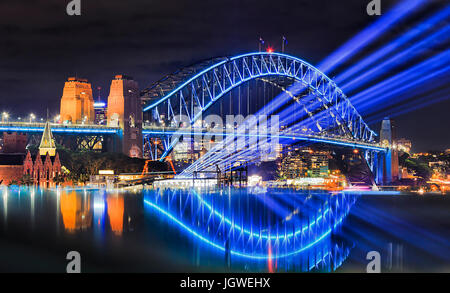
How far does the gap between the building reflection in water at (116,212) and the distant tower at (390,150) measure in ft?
198

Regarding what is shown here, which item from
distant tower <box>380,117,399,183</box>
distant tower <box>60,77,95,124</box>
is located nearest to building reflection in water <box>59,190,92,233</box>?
distant tower <box>60,77,95,124</box>

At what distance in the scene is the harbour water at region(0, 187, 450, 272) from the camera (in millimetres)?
22125

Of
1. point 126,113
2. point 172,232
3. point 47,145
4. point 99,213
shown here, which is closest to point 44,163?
point 47,145

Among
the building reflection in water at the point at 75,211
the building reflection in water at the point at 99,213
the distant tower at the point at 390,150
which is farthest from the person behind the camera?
the distant tower at the point at 390,150

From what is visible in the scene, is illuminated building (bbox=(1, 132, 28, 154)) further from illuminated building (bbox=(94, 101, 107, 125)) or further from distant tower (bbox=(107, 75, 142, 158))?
illuminated building (bbox=(94, 101, 107, 125))

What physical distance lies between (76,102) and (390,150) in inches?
1996

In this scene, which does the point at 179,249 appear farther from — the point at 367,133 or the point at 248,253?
the point at 367,133

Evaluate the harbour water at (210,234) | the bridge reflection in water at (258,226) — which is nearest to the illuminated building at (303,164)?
the bridge reflection in water at (258,226)

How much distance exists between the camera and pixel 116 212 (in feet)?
112

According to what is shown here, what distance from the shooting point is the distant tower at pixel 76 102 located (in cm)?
7325

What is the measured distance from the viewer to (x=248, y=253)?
24.2 metres

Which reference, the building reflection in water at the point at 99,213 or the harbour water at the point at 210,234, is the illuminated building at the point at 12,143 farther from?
the building reflection in water at the point at 99,213
